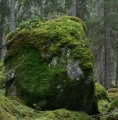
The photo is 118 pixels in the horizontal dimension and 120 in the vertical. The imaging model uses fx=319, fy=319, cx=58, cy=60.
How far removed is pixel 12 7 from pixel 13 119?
1801 centimetres

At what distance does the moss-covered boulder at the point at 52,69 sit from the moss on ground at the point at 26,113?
0.46m

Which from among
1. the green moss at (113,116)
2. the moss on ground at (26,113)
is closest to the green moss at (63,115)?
the moss on ground at (26,113)

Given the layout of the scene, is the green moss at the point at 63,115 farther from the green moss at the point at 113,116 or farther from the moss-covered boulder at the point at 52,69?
the green moss at the point at 113,116

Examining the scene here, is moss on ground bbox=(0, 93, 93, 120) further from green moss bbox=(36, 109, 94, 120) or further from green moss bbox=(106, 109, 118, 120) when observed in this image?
green moss bbox=(106, 109, 118, 120)

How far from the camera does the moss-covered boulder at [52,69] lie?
777 cm

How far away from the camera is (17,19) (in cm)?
2769

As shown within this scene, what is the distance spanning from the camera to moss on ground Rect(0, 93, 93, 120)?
5.93 m

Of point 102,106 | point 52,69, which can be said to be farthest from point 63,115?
point 102,106

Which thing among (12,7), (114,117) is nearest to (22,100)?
(114,117)

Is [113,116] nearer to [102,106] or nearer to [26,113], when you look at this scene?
[102,106]

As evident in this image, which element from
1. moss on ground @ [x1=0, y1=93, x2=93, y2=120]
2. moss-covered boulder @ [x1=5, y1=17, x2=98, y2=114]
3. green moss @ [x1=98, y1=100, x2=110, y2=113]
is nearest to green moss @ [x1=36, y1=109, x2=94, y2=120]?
moss on ground @ [x1=0, y1=93, x2=93, y2=120]

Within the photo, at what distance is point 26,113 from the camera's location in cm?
672

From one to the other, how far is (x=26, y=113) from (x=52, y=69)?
1561 millimetres

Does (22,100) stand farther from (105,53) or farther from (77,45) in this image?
(105,53)
